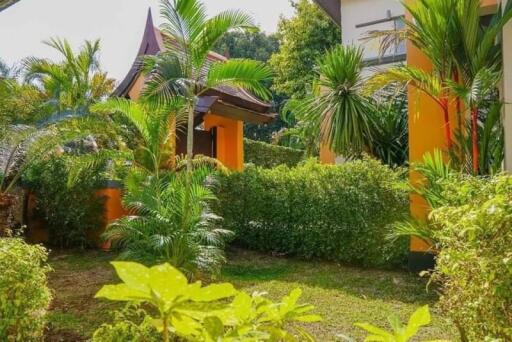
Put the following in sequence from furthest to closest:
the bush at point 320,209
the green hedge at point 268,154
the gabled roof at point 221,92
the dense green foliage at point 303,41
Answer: the dense green foliage at point 303,41 → the green hedge at point 268,154 → the gabled roof at point 221,92 → the bush at point 320,209

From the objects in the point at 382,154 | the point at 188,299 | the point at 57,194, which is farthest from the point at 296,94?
the point at 188,299

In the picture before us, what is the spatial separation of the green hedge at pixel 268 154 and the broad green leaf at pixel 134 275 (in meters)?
18.4

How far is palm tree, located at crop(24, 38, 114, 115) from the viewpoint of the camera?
1418cm

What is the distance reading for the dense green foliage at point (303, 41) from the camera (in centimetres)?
2152

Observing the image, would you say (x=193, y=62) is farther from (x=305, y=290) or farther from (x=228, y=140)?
(x=228, y=140)

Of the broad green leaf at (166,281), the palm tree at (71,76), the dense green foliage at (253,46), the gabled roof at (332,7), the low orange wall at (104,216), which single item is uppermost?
the dense green foliage at (253,46)

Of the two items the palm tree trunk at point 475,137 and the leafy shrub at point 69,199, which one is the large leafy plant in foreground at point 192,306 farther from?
the leafy shrub at point 69,199

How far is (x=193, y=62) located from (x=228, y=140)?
25.7 feet

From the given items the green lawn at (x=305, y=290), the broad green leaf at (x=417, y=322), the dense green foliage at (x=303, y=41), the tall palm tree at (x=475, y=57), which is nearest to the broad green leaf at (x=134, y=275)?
the broad green leaf at (x=417, y=322)

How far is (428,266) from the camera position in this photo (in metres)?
7.14

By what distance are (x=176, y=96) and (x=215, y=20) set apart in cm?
120

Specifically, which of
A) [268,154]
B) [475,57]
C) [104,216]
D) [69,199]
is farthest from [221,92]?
[268,154]

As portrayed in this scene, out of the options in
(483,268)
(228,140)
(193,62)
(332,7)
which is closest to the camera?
(483,268)

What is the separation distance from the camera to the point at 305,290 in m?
6.56
